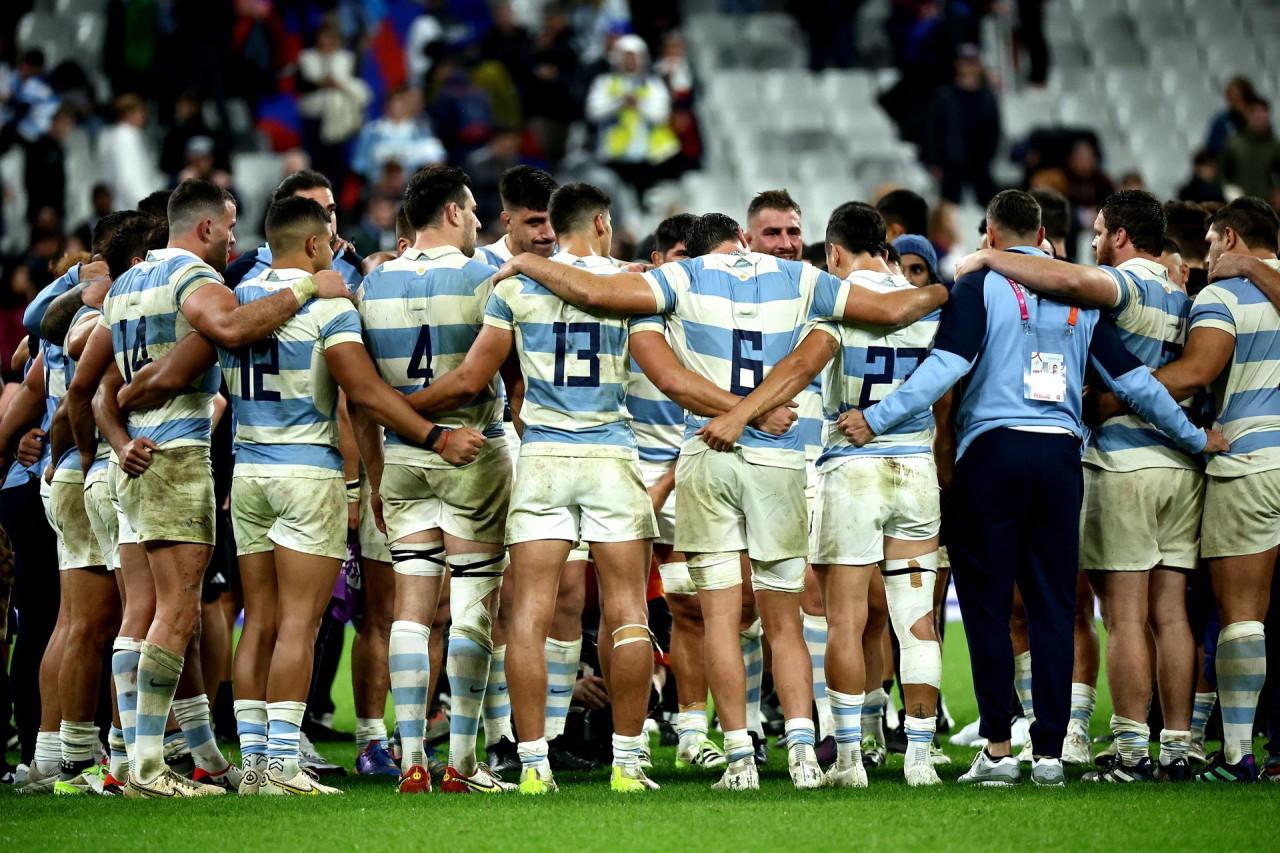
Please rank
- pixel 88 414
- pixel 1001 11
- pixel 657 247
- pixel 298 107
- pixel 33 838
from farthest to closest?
pixel 1001 11
pixel 298 107
pixel 657 247
pixel 88 414
pixel 33 838

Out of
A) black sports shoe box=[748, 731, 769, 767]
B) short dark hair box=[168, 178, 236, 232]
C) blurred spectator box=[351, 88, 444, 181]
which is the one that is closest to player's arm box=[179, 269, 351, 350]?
short dark hair box=[168, 178, 236, 232]

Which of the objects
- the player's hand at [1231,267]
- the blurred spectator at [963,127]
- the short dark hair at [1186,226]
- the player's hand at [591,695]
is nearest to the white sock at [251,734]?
the player's hand at [591,695]

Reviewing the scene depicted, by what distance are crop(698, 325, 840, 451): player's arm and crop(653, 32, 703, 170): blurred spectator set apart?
11.7 meters

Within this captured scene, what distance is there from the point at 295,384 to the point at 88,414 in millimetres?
1174

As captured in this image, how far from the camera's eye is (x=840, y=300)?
709 centimetres

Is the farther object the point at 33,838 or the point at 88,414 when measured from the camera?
the point at 88,414

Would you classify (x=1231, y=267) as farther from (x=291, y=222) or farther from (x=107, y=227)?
(x=107, y=227)

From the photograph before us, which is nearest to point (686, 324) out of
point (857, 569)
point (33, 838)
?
point (857, 569)

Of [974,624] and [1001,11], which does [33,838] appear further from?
[1001,11]

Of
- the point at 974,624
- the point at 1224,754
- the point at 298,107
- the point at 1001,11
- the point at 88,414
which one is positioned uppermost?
the point at 1001,11

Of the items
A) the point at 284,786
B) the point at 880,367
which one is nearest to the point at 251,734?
the point at 284,786

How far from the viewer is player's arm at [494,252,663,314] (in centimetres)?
690

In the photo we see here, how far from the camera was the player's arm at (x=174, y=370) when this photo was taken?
23.3ft

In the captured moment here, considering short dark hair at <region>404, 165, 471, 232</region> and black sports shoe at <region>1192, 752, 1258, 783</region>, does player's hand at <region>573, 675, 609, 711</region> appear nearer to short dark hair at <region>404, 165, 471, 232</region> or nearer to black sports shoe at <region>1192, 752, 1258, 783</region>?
short dark hair at <region>404, 165, 471, 232</region>
